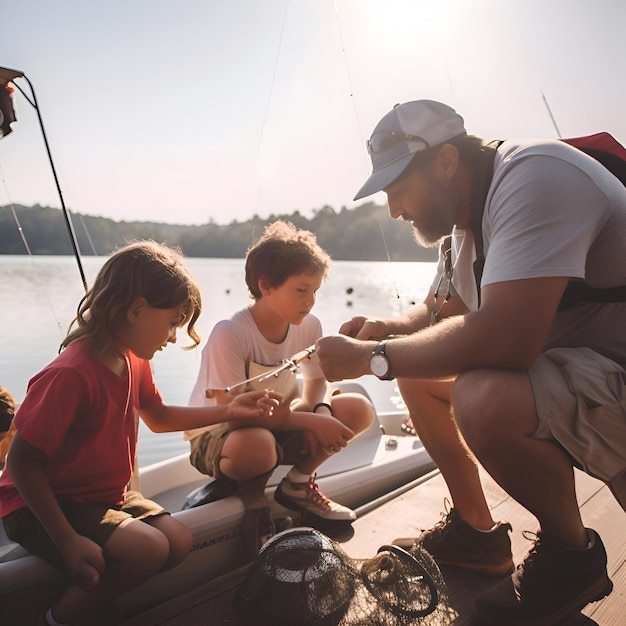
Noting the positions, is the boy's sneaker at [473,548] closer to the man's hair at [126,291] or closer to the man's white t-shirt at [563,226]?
the man's white t-shirt at [563,226]

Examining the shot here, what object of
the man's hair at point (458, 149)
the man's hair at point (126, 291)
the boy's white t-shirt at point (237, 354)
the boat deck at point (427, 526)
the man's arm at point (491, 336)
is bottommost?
the boat deck at point (427, 526)

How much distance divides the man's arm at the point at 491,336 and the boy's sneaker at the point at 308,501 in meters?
0.70

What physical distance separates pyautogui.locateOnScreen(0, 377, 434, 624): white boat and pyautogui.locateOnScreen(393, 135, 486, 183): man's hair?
111 cm

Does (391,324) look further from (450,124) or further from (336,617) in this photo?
(336,617)

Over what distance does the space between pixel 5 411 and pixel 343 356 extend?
1.10m

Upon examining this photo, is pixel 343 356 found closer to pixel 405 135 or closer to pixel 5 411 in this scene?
pixel 405 135

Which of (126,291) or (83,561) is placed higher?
(126,291)

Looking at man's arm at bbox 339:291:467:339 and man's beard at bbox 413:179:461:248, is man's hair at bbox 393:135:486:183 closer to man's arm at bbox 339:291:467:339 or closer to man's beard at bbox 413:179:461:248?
man's beard at bbox 413:179:461:248

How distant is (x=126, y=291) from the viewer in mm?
1375

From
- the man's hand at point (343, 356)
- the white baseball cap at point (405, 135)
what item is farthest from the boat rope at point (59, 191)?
the white baseball cap at point (405, 135)

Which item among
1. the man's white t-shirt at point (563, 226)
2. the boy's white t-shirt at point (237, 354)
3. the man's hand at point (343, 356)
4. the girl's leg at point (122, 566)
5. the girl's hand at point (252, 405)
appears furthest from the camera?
the boy's white t-shirt at point (237, 354)

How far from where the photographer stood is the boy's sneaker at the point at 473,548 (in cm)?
136

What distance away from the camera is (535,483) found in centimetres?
110

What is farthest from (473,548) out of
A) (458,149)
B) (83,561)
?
(458,149)
